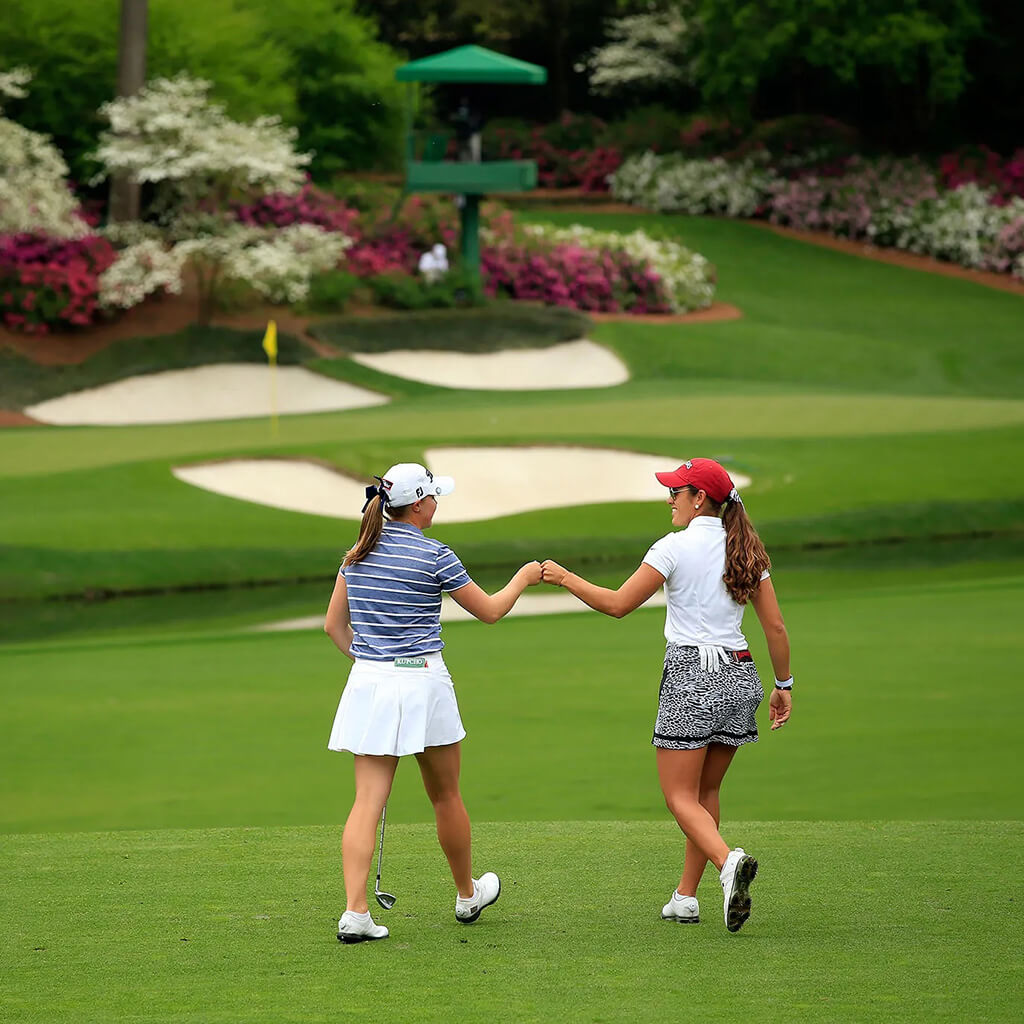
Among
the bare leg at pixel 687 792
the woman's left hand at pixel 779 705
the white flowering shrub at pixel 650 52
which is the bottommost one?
the bare leg at pixel 687 792

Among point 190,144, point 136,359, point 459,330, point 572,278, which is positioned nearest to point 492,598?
point 136,359

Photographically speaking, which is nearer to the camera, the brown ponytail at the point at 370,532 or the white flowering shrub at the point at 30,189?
the brown ponytail at the point at 370,532

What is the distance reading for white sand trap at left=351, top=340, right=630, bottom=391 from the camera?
28.5 meters

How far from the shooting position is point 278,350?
28109 millimetres

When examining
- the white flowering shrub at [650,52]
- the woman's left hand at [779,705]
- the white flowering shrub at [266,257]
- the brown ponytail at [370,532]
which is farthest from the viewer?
the white flowering shrub at [650,52]

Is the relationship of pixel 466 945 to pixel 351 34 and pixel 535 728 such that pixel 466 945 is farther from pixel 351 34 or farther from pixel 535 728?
pixel 351 34

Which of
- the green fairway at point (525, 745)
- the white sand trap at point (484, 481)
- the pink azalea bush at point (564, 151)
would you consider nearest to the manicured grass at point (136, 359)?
the green fairway at point (525, 745)

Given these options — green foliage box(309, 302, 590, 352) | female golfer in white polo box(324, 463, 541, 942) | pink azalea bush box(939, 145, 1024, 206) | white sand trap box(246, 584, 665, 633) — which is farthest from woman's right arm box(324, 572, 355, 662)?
pink azalea bush box(939, 145, 1024, 206)

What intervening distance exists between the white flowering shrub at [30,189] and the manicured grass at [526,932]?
21.1 m

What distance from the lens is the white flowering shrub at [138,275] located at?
2755 cm

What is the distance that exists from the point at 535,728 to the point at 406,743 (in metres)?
4.64

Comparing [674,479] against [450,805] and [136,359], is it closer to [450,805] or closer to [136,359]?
[450,805]

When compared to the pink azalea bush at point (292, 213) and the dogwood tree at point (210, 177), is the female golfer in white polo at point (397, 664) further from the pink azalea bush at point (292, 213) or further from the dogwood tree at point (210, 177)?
the pink azalea bush at point (292, 213)

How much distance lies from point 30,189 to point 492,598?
2334cm
